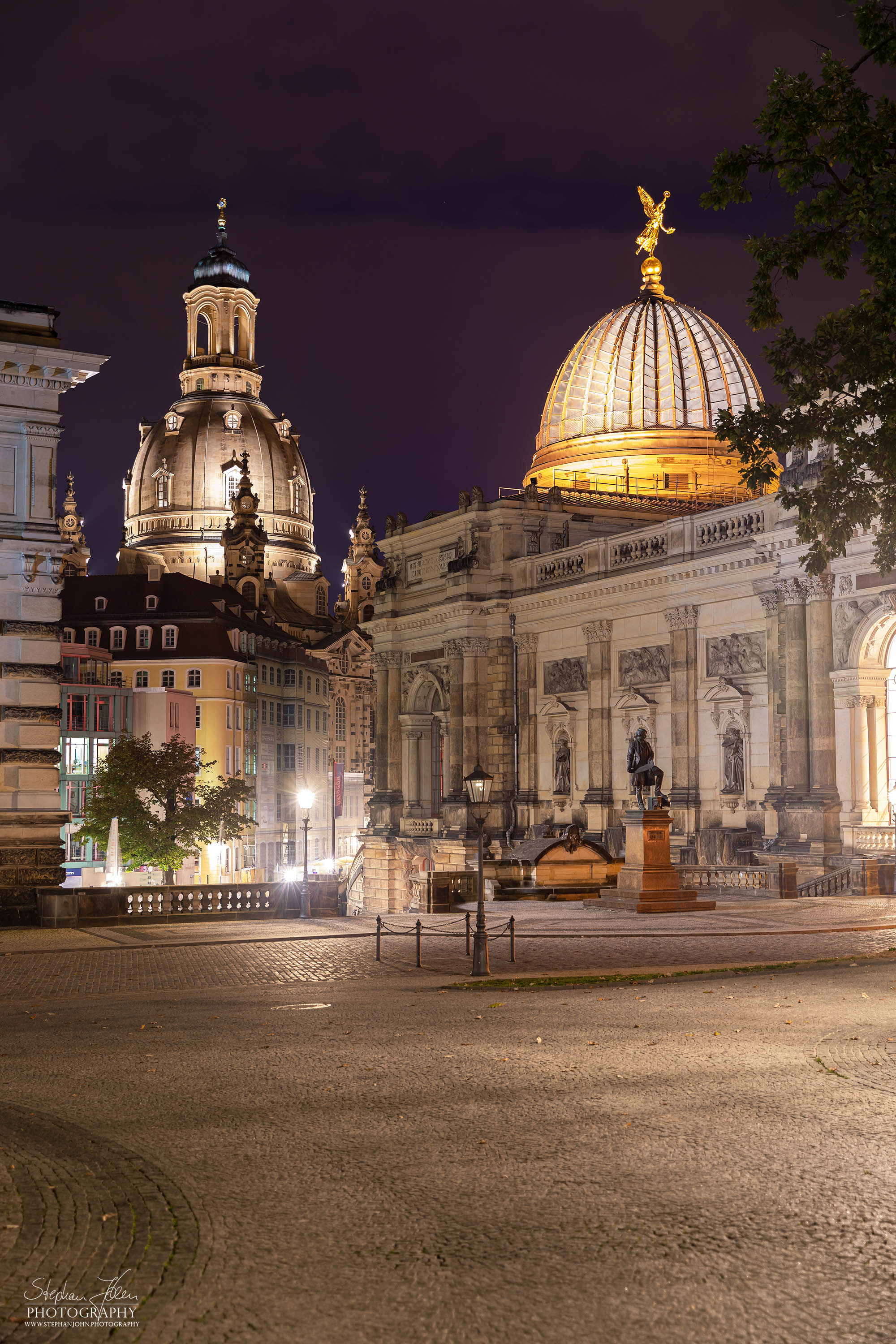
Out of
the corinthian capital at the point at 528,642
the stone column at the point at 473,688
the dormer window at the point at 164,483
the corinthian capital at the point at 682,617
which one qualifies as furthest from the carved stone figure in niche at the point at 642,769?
the dormer window at the point at 164,483

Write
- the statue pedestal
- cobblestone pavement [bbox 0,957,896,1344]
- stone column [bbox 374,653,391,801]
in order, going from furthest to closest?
stone column [bbox 374,653,391,801] → the statue pedestal → cobblestone pavement [bbox 0,957,896,1344]

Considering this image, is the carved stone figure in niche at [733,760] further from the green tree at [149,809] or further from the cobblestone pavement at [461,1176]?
the cobblestone pavement at [461,1176]

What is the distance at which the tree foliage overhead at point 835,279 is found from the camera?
21.2 metres

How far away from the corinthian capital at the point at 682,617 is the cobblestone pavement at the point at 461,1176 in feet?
112

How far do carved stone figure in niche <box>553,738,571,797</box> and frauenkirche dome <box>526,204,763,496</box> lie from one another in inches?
654

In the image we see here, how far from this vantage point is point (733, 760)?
→ 48.6m

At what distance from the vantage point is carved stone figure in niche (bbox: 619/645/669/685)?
52.9m

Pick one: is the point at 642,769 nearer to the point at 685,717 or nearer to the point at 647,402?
the point at 685,717

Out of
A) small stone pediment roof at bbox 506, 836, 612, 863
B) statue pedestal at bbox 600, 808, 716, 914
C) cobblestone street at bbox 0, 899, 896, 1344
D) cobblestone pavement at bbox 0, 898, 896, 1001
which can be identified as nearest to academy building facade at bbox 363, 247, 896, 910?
small stone pediment roof at bbox 506, 836, 612, 863

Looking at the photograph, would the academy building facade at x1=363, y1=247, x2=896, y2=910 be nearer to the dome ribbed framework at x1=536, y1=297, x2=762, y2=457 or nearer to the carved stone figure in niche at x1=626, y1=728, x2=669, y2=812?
the dome ribbed framework at x1=536, y1=297, x2=762, y2=457

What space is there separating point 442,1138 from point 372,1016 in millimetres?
6553

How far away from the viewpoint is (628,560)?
55.2 m

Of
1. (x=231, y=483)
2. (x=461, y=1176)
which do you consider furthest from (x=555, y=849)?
(x=231, y=483)

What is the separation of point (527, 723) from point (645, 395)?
22.0 meters
